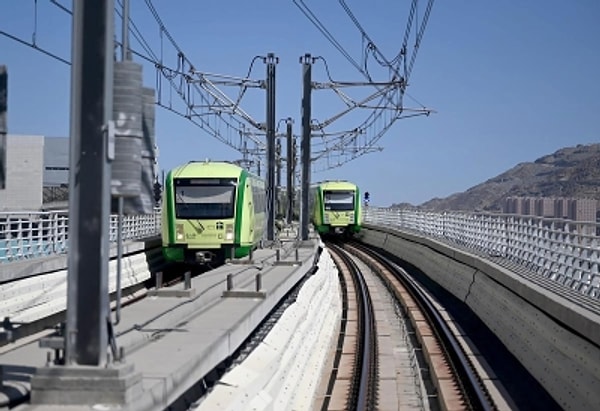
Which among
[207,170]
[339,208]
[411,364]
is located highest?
[207,170]

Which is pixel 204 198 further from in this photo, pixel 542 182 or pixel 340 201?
pixel 542 182

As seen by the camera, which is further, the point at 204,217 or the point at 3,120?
the point at 204,217

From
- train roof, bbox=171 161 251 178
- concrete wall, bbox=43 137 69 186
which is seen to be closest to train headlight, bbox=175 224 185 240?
train roof, bbox=171 161 251 178

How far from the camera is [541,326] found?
13234 millimetres

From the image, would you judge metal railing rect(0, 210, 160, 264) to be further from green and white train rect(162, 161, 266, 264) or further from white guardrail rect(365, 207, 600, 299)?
white guardrail rect(365, 207, 600, 299)

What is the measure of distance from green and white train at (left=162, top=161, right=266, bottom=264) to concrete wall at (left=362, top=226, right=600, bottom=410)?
5.96m

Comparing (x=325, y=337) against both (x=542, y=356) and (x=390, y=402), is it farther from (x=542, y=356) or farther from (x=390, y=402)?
(x=542, y=356)

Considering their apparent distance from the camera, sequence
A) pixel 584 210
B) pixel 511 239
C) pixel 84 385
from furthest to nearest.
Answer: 1. pixel 511 239
2. pixel 584 210
3. pixel 84 385

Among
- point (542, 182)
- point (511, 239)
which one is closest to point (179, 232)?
point (511, 239)

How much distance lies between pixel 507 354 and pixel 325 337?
3.92 metres

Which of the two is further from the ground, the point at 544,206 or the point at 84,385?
the point at 544,206

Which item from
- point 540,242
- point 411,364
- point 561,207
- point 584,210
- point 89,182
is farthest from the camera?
point 561,207

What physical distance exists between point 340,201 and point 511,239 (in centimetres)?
2946

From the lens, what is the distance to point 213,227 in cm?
2323
